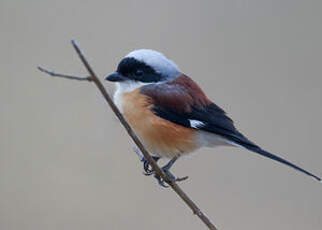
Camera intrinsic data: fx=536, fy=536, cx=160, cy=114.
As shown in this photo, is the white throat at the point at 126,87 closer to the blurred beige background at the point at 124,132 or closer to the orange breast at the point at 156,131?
the orange breast at the point at 156,131

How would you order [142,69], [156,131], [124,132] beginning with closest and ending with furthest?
1. [156,131]
2. [142,69]
3. [124,132]

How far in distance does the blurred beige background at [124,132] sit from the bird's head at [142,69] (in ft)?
2.81

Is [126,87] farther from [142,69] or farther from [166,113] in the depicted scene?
[166,113]

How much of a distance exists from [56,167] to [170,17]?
A: 4.67ft

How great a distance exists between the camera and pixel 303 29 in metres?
4.36

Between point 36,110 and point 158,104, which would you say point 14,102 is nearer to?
point 36,110

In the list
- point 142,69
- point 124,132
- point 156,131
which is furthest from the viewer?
point 124,132

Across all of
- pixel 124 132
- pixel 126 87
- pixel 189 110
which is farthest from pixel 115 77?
pixel 124 132

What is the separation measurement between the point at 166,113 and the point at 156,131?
0.10 meters

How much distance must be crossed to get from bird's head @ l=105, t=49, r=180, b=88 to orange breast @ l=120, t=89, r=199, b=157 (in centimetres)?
11

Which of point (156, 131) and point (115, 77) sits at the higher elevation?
point (115, 77)

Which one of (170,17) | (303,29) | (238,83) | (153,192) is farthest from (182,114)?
(303,29)

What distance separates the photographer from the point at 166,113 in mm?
2334

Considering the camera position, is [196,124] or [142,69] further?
[142,69]
